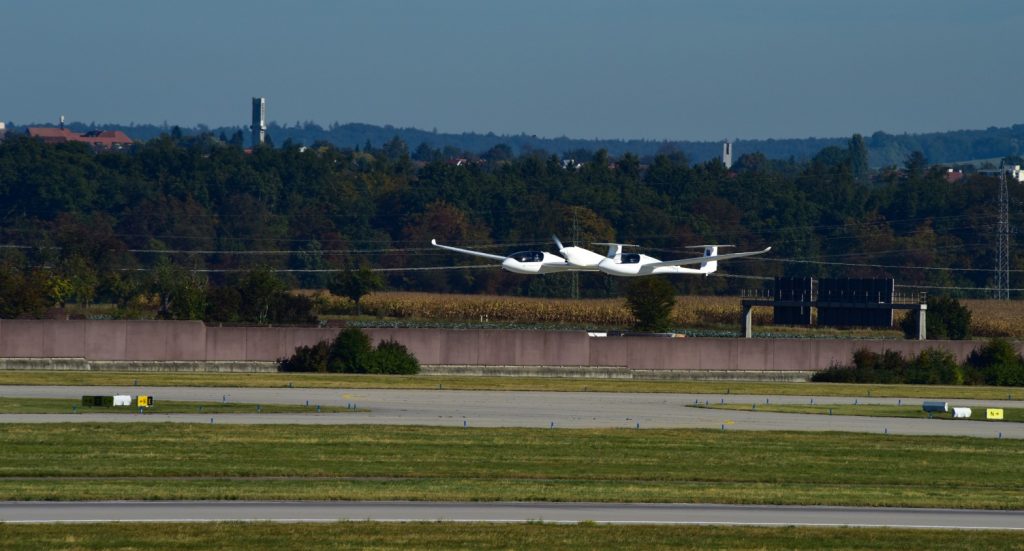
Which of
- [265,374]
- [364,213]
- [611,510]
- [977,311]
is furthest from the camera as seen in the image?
[364,213]

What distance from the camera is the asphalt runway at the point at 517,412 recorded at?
140ft

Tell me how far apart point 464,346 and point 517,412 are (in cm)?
2483

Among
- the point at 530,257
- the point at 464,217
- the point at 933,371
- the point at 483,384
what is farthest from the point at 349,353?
the point at 464,217

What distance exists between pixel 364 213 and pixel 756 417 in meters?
116

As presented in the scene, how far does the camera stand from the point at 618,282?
136000 millimetres

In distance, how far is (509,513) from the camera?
84.0 ft

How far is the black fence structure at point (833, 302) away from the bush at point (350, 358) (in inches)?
1043

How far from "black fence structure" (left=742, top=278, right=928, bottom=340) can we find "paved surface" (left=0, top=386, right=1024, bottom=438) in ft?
96.5

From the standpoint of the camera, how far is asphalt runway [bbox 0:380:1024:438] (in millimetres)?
42531

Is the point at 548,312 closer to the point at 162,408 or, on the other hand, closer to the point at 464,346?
the point at 464,346

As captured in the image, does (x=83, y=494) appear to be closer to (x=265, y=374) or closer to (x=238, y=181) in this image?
(x=265, y=374)

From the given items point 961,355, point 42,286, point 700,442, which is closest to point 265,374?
point 42,286

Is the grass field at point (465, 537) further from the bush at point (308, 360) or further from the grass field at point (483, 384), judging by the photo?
the bush at point (308, 360)

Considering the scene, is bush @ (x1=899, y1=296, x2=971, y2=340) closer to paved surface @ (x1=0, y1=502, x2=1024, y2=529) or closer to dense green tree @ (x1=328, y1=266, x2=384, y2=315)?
dense green tree @ (x1=328, y1=266, x2=384, y2=315)
